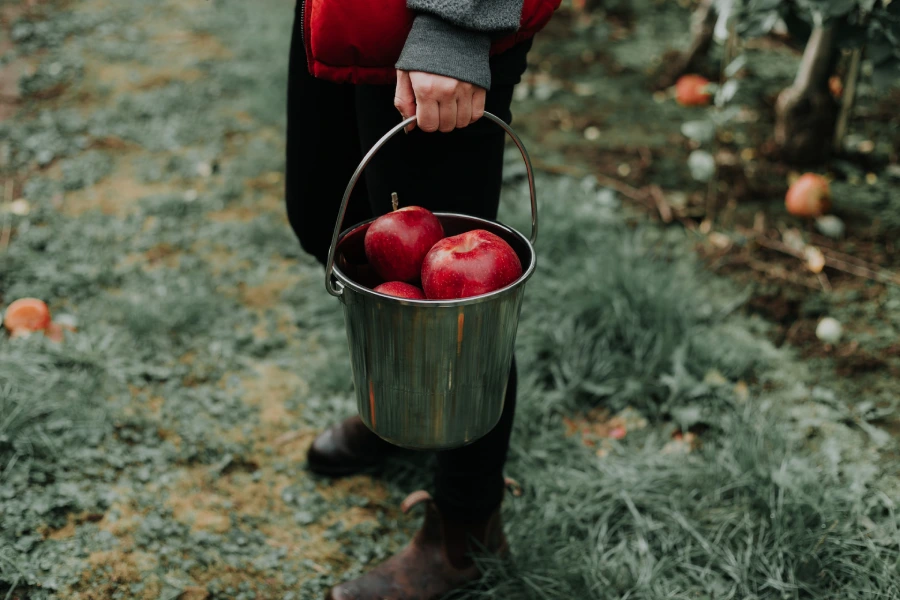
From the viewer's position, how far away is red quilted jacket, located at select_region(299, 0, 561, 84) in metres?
1.14

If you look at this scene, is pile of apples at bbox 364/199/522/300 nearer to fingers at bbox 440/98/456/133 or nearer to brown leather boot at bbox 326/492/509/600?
fingers at bbox 440/98/456/133

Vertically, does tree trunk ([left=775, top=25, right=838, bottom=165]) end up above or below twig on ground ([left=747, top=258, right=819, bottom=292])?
above

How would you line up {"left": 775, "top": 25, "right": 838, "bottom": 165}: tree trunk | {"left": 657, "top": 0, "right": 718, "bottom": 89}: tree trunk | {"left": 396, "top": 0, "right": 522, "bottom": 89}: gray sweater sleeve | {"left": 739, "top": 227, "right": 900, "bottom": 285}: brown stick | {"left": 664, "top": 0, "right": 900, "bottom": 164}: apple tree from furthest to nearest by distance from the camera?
{"left": 657, "top": 0, "right": 718, "bottom": 89}: tree trunk < {"left": 775, "top": 25, "right": 838, "bottom": 165}: tree trunk < {"left": 739, "top": 227, "right": 900, "bottom": 285}: brown stick < {"left": 664, "top": 0, "right": 900, "bottom": 164}: apple tree < {"left": 396, "top": 0, "right": 522, "bottom": 89}: gray sweater sleeve

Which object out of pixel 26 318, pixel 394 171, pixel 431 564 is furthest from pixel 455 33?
pixel 26 318

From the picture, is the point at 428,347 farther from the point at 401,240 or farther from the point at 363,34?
the point at 363,34

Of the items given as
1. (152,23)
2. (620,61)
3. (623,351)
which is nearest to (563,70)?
(620,61)

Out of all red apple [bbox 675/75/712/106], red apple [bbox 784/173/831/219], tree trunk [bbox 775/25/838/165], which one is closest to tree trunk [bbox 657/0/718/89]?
red apple [bbox 675/75/712/106]

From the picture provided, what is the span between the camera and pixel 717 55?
14.3 ft

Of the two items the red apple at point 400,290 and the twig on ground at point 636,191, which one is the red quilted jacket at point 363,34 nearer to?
the red apple at point 400,290

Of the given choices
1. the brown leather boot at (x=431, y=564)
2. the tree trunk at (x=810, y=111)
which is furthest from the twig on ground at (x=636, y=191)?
the brown leather boot at (x=431, y=564)

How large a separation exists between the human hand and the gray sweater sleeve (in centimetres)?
1

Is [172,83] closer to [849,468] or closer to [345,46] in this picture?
[345,46]

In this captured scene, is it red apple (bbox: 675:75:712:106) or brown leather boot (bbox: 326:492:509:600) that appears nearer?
brown leather boot (bbox: 326:492:509:600)

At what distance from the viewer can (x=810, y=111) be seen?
3.12 meters
